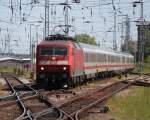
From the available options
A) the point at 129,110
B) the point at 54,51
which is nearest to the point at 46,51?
the point at 54,51

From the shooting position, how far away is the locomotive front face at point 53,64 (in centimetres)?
3052

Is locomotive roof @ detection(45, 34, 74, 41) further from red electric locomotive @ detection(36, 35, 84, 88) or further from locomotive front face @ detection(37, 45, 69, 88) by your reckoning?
locomotive front face @ detection(37, 45, 69, 88)

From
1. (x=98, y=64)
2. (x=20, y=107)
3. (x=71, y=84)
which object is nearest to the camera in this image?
(x=20, y=107)

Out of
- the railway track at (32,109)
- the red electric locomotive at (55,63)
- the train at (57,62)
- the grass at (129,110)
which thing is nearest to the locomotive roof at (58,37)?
the train at (57,62)

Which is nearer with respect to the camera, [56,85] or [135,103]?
[135,103]

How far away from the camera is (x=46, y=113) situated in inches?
683

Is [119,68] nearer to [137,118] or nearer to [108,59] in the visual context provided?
[108,59]

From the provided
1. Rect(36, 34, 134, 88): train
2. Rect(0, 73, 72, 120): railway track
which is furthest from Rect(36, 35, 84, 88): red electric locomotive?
Rect(0, 73, 72, 120): railway track

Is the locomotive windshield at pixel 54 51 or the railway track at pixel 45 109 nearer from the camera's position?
the railway track at pixel 45 109

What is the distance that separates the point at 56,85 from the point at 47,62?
6.90 ft

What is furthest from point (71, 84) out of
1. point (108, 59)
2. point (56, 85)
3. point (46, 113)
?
point (108, 59)

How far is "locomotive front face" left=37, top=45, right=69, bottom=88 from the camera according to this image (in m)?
30.5

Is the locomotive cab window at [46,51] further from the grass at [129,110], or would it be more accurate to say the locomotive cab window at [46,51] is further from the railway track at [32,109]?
the grass at [129,110]

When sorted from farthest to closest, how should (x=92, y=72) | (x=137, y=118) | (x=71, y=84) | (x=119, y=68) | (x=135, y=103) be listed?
(x=119, y=68), (x=92, y=72), (x=71, y=84), (x=135, y=103), (x=137, y=118)
